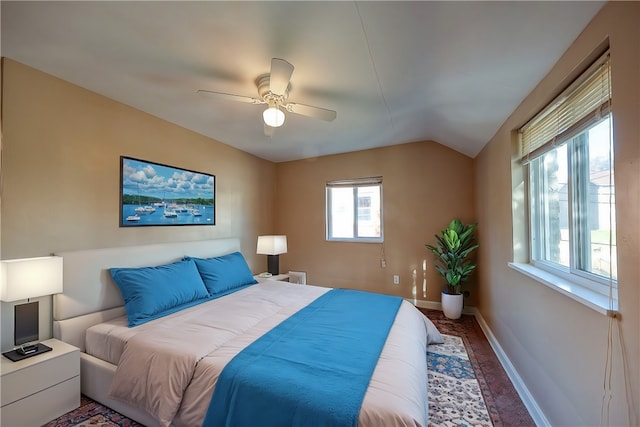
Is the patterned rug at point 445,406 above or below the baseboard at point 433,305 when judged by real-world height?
below

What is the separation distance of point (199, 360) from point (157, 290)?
1.03 m

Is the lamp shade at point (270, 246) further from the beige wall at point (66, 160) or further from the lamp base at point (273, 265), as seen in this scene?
the beige wall at point (66, 160)

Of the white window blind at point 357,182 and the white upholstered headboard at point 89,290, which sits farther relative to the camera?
the white window blind at point 357,182

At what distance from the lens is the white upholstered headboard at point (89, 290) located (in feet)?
6.39

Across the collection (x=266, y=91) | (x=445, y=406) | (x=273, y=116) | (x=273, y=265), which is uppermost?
(x=266, y=91)

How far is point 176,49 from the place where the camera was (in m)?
1.67

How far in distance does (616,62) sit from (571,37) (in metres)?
0.38

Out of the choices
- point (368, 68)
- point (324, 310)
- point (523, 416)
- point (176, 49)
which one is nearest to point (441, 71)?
point (368, 68)

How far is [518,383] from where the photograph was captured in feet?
6.38

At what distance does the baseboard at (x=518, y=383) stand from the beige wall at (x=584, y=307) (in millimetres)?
56

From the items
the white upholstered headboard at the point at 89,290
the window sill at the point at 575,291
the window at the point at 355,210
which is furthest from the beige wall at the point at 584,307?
the white upholstered headboard at the point at 89,290

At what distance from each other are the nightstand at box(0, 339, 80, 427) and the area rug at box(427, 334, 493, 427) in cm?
242

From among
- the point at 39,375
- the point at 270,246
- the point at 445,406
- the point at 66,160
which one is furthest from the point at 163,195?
the point at 445,406

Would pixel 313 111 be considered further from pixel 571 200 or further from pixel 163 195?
pixel 163 195
